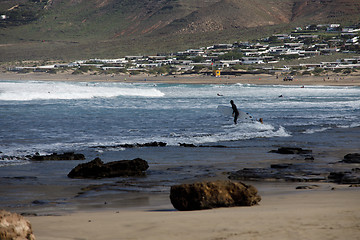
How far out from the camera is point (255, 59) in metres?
143

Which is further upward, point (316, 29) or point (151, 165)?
point (316, 29)

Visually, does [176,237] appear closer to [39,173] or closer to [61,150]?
[39,173]

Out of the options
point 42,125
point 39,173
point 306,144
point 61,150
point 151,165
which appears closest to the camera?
point 39,173

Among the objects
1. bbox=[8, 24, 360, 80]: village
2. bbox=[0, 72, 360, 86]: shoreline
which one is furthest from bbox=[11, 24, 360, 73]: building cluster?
bbox=[0, 72, 360, 86]: shoreline

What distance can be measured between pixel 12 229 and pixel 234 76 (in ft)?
368

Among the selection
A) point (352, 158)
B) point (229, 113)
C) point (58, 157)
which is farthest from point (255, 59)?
point (58, 157)

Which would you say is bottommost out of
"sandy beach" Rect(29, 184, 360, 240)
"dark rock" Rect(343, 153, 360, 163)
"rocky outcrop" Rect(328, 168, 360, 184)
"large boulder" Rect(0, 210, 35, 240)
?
"dark rock" Rect(343, 153, 360, 163)

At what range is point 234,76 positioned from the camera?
117 metres

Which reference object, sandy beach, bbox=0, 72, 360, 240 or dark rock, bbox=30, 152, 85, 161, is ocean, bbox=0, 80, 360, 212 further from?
sandy beach, bbox=0, 72, 360, 240

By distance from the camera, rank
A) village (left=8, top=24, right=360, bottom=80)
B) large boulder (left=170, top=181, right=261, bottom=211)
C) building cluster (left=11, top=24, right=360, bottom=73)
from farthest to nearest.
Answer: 1. building cluster (left=11, top=24, right=360, bottom=73)
2. village (left=8, top=24, right=360, bottom=80)
3. large boulder (left=170, top=181, right=261, bottom=211)

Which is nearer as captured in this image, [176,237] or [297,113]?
[176,237]

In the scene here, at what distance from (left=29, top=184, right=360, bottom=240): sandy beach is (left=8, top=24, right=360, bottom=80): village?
92.4m

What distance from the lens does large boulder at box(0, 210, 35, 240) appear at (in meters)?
5.66

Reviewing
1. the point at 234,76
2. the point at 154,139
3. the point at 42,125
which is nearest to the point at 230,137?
the point at 154,139
